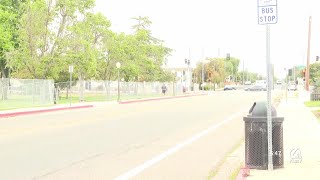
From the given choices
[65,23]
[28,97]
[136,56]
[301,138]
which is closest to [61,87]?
[65,23]

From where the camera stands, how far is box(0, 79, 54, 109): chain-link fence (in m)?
39.8

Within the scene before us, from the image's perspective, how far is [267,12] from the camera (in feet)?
28.9

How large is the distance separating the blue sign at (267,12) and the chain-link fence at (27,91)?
32786 mm

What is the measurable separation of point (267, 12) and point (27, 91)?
34.5m

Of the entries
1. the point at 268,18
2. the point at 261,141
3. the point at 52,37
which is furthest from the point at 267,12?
the point at 52,37

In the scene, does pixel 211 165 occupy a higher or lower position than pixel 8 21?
lower

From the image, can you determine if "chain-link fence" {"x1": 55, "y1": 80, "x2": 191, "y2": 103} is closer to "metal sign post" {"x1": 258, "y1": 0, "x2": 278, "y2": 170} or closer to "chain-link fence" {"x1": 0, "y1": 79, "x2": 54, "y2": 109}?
"chain-link fence" {"x1": 0, "y1": 79, "x2": 54, "y2": 109}

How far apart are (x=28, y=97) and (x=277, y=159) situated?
3404 centimetres

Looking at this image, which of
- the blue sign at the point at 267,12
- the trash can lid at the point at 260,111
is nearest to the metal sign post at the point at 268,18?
the blue sign at the point at 267,12

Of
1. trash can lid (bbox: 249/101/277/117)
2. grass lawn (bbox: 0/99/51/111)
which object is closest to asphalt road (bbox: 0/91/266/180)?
trash can lid (bbox: 249/101/277/117)

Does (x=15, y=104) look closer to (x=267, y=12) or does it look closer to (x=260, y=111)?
(x=260, y=111)

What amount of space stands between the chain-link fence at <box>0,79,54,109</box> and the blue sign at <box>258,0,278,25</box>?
32.8m

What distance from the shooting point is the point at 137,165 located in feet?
35.6

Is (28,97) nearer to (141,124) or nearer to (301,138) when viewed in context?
(141,124)
